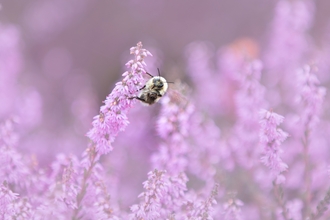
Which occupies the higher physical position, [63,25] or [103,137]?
[63,25]

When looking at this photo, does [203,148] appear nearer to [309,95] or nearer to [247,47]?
[309,95]

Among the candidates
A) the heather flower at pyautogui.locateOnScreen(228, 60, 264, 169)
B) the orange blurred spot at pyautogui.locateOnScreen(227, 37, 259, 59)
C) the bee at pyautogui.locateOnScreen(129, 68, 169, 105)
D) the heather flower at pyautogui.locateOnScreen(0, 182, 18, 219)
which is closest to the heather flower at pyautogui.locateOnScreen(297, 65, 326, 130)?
the heather flower at pyautogui.locateOnScreen(228, 60, 264, 169)

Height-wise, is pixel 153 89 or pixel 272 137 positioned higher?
pixel 153 89

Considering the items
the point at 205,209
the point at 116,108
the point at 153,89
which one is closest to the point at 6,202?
the point at 116,108

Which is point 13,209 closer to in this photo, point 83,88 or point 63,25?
point 83,88

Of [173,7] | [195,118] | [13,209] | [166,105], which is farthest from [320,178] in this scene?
[173,7]

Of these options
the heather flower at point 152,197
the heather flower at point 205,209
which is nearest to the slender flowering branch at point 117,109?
the heather flower at point 152,197

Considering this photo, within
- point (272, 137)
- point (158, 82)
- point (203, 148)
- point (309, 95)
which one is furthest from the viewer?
point (203, 148)
